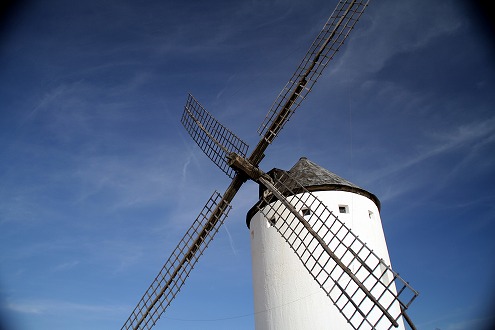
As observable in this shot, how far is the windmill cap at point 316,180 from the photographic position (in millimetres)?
10242

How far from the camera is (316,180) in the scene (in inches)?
412

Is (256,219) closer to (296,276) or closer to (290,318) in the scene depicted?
(296,276)

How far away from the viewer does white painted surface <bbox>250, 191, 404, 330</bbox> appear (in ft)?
29.6

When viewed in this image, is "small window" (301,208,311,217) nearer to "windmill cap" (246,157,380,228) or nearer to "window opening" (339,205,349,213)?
"windmill cap" (246,157,380,228)

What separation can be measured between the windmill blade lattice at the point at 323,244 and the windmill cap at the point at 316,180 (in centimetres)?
32

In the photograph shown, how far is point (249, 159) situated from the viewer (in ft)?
34.3

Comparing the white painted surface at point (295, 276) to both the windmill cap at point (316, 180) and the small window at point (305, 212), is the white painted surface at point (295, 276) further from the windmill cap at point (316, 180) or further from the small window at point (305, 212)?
the small window at point (305, 212)

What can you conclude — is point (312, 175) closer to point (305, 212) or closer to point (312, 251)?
point (305, 212)

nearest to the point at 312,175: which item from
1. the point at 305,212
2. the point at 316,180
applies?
the point at 316,180

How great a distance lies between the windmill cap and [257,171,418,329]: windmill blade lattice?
32 cm

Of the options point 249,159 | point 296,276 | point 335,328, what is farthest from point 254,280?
point 249,159

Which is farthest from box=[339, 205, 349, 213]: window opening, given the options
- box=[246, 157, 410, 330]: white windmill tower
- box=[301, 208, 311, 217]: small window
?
box=[301, 208, 311, 217]: small window

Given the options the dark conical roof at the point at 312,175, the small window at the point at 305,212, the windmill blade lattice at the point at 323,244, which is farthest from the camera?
the dark conical roof at the point at 312,175

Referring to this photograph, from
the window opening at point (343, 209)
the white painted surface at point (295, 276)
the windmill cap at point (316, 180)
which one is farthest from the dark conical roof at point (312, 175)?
the window opening at point (343, 209)
